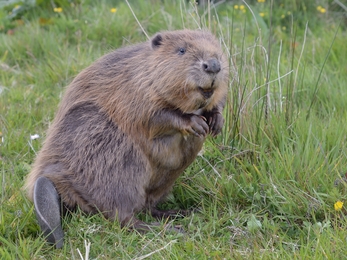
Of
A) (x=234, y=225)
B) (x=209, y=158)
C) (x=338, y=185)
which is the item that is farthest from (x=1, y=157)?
(x=338, y=185)

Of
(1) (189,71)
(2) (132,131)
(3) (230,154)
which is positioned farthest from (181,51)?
(3) (230,154)

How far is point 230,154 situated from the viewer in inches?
146

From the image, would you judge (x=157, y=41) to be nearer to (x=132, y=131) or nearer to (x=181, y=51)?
(x=181, y=51)

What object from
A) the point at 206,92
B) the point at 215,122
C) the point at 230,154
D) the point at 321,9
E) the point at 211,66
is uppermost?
the point at 211,66

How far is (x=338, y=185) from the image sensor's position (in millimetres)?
3289

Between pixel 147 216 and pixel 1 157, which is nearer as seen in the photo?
pixel 147 216

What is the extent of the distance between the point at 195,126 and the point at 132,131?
34cm

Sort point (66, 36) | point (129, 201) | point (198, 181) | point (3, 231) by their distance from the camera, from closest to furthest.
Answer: point (3, 231), point (129, 201), point (198, 181), point (66, 36)

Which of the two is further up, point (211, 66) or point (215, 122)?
point (211, 66)

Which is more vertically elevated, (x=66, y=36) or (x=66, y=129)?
(x=66, y=129)

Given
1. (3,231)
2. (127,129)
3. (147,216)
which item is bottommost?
(147,216)

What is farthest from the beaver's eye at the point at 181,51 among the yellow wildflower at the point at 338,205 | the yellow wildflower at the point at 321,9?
the yellow wildflower at the point at 321,9

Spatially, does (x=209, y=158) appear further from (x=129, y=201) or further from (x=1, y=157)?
(x=1, y=157)

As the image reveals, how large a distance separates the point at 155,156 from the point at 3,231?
2.63 feet
